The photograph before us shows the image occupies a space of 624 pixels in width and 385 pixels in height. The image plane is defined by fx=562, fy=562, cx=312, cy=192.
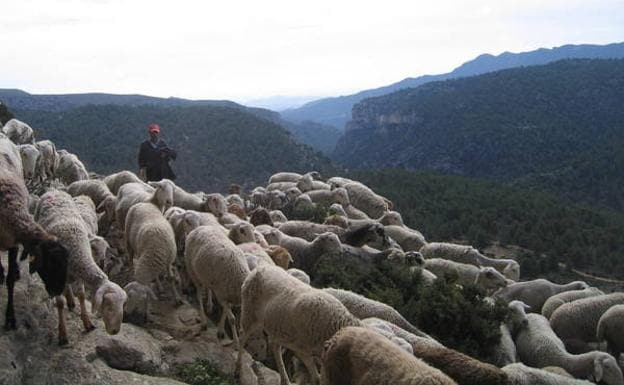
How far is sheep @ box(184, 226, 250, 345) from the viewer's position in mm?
7409

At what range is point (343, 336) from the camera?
5.10 metres

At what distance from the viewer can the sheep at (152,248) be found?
8070 mm

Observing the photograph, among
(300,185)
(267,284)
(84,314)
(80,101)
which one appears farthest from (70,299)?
(80,101)

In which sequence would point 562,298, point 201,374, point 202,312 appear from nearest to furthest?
point 201,374 → point 202,312 → point 562,298

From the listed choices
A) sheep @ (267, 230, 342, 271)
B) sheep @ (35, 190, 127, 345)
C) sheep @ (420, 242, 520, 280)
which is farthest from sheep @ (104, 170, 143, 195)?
sheep @ (420, 242, 520, 280)

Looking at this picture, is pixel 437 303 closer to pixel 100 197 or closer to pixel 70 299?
pixel 70 299

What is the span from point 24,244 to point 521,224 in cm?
3894

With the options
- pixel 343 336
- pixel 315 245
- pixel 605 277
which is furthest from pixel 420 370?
pixel 605 277

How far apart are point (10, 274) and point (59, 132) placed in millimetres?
61242

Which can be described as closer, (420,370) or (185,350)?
(420,370)

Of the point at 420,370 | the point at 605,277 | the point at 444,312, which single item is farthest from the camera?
the point at 605,277

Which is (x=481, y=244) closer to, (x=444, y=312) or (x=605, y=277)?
(x=605, y=277)

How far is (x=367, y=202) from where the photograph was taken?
19.5 metres

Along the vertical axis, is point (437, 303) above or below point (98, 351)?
below
